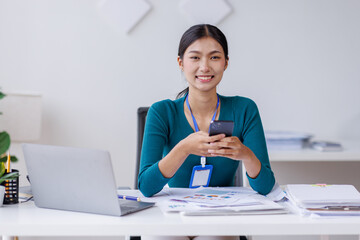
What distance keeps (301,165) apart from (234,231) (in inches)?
76.6

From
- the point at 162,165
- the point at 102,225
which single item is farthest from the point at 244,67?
the point at 102,225

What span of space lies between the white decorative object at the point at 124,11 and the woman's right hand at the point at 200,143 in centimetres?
184

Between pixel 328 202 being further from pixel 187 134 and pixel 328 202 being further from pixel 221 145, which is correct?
pixel 187 134

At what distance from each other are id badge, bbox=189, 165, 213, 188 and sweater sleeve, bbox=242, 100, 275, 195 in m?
0.17

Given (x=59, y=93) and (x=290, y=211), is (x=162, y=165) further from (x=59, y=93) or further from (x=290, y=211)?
(x=59, y=93)

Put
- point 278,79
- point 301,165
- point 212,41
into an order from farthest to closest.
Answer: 1. point 278,79
2. point 301,165
3. point 212,41

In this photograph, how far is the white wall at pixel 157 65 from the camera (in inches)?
121

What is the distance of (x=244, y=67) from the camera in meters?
3.11

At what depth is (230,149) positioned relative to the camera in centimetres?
137

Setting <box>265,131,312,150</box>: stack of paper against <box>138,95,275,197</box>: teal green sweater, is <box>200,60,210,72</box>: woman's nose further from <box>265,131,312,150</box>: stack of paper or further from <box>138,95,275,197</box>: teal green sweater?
<box>265,131,312,150</box>: stack of paper

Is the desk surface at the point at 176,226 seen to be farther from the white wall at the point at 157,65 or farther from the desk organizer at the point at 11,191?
the white wall at the point at 157,65

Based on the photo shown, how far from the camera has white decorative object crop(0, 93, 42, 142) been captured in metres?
2.73

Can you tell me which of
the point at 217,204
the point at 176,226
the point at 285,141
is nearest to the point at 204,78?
the point at 217,204

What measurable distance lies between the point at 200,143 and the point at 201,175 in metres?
0.29
